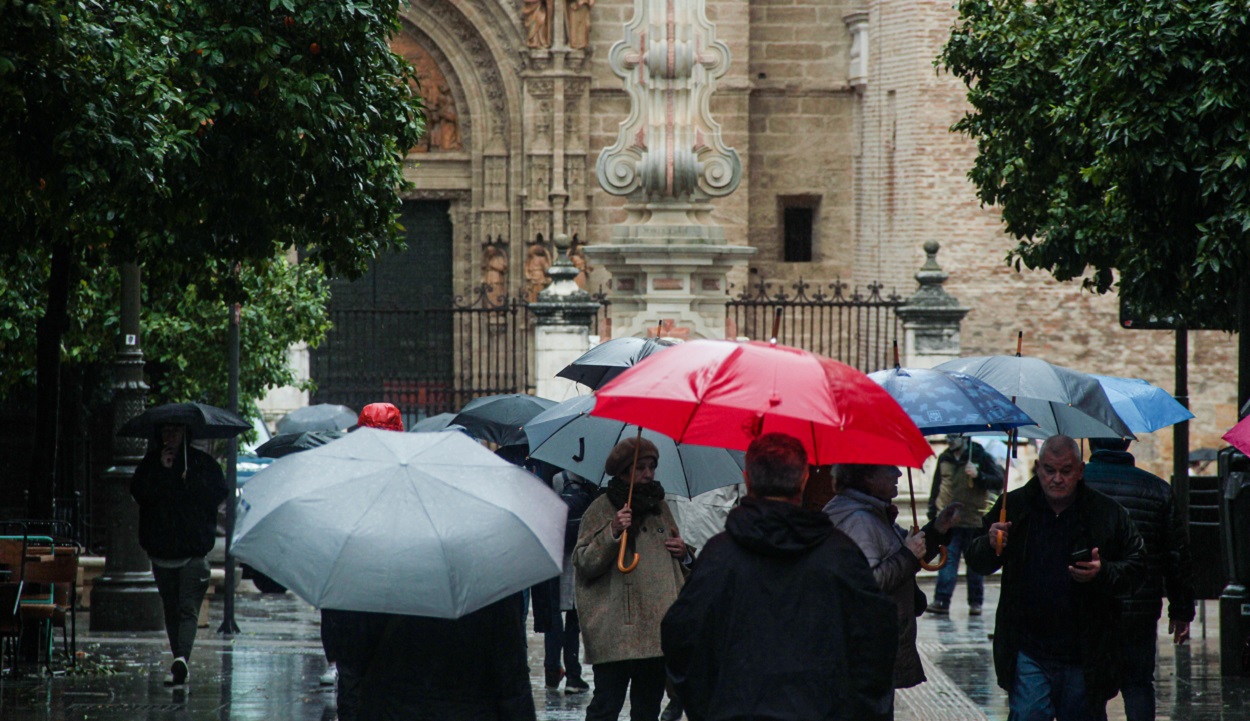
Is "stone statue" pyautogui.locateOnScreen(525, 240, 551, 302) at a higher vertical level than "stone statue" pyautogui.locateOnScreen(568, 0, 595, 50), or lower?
lower

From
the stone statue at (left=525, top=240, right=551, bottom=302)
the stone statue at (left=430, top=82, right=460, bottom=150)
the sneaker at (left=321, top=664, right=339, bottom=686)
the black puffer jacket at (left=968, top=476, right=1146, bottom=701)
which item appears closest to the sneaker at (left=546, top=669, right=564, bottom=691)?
the sneaker at (left=321, top=664, right=339, bottom=686)

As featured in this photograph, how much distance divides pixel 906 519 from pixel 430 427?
8.42 metres

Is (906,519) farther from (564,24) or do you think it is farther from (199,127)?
(564,24)

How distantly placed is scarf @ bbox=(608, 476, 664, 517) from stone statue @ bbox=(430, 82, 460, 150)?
23.2m

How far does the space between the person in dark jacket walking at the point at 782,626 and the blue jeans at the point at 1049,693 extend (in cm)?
214

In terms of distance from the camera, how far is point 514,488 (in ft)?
16.9

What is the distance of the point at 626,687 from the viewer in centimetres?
727

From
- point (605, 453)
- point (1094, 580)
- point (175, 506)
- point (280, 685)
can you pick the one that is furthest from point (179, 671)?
point (1094, 580)

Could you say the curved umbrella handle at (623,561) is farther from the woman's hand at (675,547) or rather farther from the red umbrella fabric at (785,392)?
the red umbrella fabric at (785,392)

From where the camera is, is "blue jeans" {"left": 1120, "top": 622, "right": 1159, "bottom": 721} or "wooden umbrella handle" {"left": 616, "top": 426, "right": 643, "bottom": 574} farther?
"blue jeans" {"left": 1120, "top": 622, "right": 1159, "bottom": 721}

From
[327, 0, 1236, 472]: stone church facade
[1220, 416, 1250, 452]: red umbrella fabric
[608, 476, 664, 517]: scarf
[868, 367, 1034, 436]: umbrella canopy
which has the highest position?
[327, 0, 1236, 472]: stone church facade

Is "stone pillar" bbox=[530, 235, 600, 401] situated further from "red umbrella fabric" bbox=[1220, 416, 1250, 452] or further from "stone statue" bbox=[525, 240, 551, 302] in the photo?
"stone statue" bbox=[525, 240, 551, 302]

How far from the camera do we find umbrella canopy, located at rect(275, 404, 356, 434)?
1803 cm

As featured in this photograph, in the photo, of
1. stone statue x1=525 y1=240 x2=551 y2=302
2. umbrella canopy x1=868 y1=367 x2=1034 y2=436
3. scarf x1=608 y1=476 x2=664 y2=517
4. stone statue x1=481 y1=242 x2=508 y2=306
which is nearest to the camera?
scarf x1=608 y1=476 x2=664 y2=517
